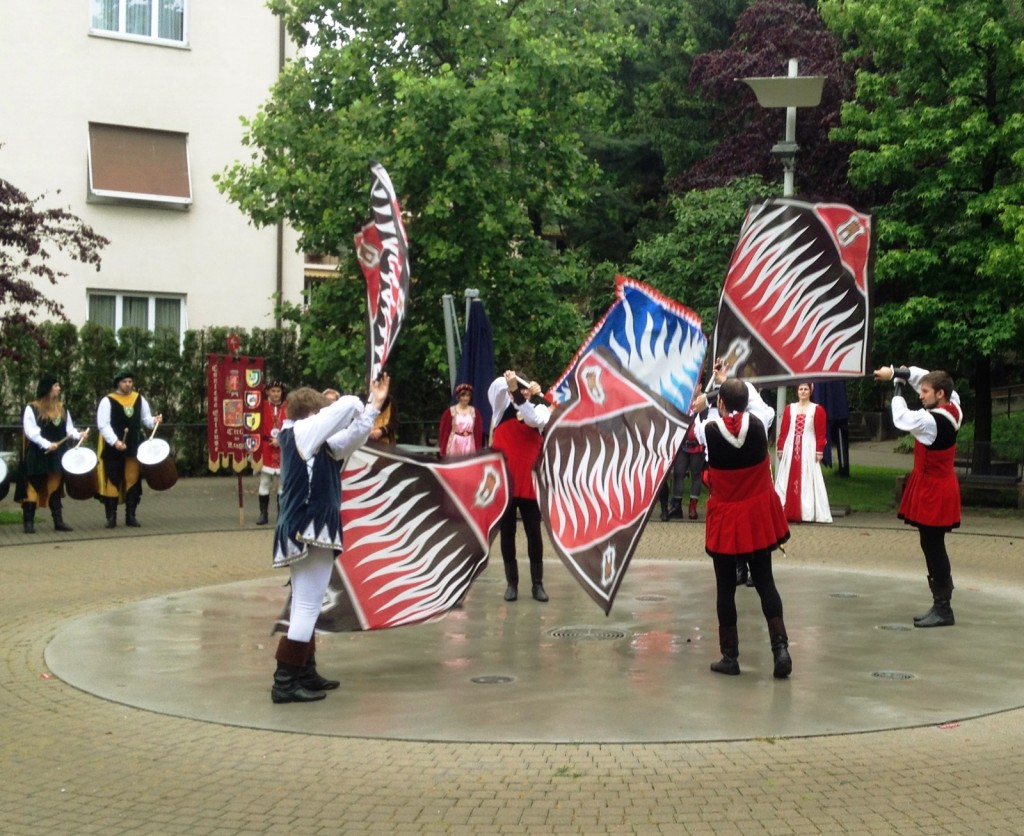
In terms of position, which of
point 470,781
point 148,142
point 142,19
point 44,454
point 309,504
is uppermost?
point 142,19

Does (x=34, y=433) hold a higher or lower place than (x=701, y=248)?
lower

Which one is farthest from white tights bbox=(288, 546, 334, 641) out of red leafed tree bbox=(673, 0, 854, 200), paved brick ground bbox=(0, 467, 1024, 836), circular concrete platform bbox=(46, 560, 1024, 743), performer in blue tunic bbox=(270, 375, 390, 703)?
red leafed tree bbox=(673, 0, 854, 200)

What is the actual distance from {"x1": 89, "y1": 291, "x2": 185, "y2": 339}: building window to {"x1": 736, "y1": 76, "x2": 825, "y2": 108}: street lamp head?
14070 millimetres

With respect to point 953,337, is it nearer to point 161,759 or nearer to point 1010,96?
point 1010,96

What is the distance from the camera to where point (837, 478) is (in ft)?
86.3

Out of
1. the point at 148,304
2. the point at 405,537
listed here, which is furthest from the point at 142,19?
the point at 405,537

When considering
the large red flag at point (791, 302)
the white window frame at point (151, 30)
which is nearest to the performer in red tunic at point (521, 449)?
the large red flag at point (791, 302)

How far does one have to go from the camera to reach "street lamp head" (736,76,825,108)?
17.0 meters

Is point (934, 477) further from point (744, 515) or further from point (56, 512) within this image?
point (56, 512)

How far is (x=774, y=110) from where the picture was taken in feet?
90.2

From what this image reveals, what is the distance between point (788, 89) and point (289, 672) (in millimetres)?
11192

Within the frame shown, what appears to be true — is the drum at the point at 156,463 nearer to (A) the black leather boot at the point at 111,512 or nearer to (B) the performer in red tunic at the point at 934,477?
(A) the black leather boot at the point at 111,512

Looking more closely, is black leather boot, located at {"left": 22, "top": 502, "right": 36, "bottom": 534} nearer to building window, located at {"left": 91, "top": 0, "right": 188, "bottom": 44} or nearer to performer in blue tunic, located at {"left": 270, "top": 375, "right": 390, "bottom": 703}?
performer in blue tunic, located at {"left": 270, "top": 375, "right": 390, "bottom": 703}

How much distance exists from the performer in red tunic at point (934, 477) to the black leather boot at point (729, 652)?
2467mm
